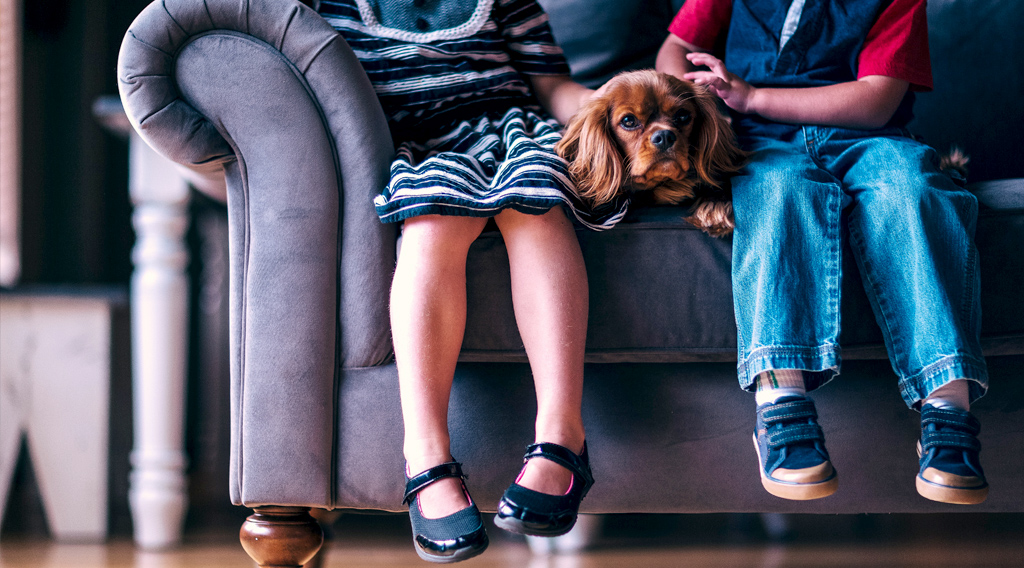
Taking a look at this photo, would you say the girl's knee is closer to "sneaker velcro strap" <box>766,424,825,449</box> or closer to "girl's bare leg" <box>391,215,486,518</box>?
"girl's bare leg" <box>391,215,486,518</box>

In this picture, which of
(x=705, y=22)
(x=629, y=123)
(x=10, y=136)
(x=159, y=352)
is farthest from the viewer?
(x=10, y=136)

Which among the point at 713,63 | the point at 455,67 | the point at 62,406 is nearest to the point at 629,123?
the point at 713,63

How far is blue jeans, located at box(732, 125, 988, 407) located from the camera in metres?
0.76

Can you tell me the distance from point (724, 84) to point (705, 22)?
261 mm

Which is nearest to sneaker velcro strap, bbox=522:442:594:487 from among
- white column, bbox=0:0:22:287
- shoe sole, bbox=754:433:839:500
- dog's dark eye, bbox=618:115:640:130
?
shoe sole, bbox=754:433:839:500

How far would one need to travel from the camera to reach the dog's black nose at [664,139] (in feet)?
2.89

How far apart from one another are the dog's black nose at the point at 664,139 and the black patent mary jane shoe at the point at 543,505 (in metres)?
0.41

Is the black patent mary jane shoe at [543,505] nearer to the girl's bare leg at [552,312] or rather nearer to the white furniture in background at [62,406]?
the girl's bare leg at [552,312]

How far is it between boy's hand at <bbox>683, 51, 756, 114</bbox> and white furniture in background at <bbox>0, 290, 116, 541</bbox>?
1.21 meters

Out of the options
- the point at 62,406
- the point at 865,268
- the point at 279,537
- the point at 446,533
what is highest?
the point at 865,268

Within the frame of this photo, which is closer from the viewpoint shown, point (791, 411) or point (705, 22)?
point (791, 411)

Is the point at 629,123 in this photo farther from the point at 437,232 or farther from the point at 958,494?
the point at 958,494

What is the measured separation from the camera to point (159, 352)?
129 cm

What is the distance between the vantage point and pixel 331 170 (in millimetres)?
860
